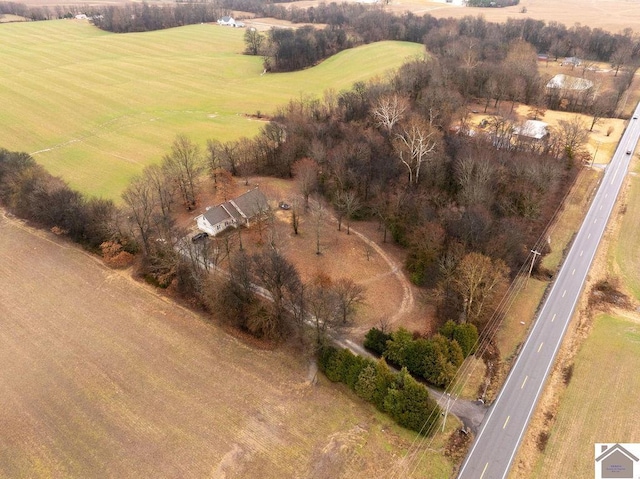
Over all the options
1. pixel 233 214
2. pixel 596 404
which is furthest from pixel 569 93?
pixel 596 404

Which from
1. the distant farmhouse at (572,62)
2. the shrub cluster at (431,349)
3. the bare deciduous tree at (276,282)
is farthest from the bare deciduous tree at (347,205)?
the distant farmhouse at (572,62)

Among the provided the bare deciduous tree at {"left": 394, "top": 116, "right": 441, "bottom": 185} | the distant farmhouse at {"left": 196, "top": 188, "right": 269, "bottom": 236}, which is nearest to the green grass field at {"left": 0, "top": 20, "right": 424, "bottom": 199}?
the distant farmhouse at {"left": 196, "top": 188, "right": 269, "bottom": 236}

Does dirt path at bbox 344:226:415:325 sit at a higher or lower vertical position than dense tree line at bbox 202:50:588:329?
lower

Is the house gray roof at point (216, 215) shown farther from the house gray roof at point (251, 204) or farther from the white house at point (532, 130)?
the white house at point (532, 130)

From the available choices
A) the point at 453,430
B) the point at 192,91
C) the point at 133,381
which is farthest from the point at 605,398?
the point at 192,91

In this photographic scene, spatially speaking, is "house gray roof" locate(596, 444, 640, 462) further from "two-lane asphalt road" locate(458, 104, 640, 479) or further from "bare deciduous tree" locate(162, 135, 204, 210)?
"bare deciduous tree" locate(162, 135, 204, 210)

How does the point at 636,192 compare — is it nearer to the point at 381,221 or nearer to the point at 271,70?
the point at 381,221
